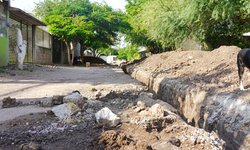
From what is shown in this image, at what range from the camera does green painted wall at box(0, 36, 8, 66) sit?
707 inches

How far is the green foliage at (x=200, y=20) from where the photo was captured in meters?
14.2

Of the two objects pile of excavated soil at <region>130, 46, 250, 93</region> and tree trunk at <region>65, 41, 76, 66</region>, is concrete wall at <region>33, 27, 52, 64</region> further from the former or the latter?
pile of excavated soil at <region>130, 46, 250, 93</region>

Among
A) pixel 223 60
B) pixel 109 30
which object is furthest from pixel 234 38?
pixel 109 30

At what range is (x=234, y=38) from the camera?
61.9 ft

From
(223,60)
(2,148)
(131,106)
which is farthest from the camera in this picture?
(223,60)

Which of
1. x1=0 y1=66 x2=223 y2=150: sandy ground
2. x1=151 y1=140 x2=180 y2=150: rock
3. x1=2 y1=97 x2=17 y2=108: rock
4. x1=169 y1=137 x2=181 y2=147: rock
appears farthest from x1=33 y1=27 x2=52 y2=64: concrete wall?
x1=151 y1=140 x2=180 y2=150: rock

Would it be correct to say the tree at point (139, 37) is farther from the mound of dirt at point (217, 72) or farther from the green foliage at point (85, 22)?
the mound of dirt at point (217, 72)

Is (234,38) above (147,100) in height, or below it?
above

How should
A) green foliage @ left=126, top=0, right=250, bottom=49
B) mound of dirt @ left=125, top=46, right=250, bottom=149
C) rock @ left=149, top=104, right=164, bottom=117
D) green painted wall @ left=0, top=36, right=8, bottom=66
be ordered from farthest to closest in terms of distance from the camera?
green painted wall @ left=0, top=36, right=8, bottom=66
green foliage @ left=126, top=0, right=250, bottom=49
rock @ left=149, top=104, right=164, bottom=117
mound of dirt @ left=125, top=46, right=250, bottom=149

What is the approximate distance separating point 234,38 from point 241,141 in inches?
598

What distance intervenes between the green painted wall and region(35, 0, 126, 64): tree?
1295 cm

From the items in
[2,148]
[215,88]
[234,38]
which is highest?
[234,38]

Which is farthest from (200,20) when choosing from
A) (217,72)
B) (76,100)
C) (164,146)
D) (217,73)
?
(164,146)

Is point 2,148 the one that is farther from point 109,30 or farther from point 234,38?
point 109,30
